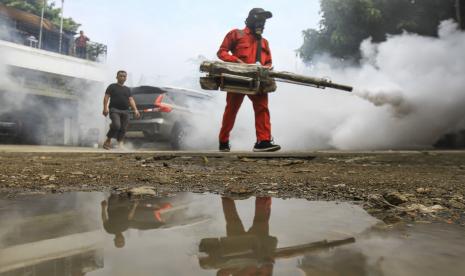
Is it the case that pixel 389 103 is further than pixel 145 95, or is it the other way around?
pixel 145 95

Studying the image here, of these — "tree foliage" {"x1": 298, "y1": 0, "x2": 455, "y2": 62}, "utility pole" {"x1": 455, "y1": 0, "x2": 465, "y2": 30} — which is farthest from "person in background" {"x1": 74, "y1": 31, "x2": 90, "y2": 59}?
"utility pole" {"x1": 455, "y1": 0, "x2": 465, "y2": 30}

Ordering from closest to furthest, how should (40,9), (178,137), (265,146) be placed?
(265,146), (178,137), (40,9)

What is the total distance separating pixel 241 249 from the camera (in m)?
1.31

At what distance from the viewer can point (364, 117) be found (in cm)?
834

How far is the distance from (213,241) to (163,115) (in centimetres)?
798

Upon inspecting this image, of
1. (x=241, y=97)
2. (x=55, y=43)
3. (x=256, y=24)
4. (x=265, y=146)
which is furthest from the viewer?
(x=55, y=43)

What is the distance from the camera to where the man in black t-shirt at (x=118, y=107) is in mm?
8375

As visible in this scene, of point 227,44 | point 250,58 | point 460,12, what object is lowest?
point 250,58

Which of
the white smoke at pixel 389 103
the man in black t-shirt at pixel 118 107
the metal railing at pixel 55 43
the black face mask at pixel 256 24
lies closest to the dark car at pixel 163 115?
the man in black t-shirt at pixel 118 107

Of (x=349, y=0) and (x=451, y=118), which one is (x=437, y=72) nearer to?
(x=451, y=118)

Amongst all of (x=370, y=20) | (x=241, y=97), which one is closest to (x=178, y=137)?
(x=241, y=97)

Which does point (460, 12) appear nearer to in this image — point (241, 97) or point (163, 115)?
point (241, 97)

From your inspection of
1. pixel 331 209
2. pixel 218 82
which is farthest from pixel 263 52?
pixel 331 209

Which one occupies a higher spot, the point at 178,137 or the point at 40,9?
the point at 40,9
